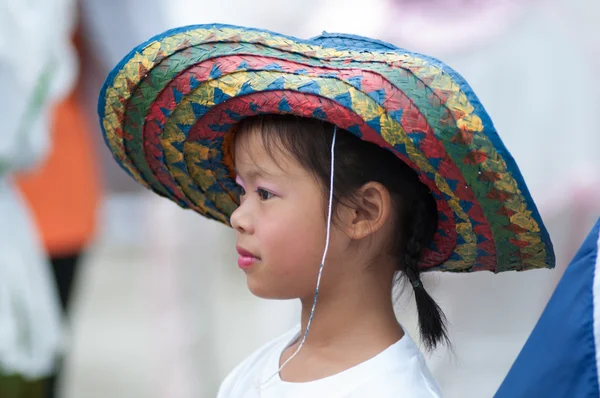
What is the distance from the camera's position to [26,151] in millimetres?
2764

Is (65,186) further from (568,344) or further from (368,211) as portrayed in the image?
(568,344)

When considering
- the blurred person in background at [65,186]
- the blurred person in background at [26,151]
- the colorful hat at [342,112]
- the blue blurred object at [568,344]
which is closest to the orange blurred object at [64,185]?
the blurred person in background at [65,186]

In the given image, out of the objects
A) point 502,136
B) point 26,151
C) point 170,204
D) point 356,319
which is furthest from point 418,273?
point 170,204

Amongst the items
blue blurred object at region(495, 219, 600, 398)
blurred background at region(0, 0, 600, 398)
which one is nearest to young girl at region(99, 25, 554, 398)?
blue blurred object at region(495, 219, 600, 398)

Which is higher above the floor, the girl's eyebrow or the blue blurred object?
the girl's eyebrow

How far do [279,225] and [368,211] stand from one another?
5.4 inches

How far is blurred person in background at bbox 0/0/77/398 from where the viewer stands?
2.70 m

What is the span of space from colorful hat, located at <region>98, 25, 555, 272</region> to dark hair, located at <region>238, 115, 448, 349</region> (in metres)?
0.04

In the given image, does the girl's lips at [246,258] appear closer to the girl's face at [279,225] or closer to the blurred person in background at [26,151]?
the girl's face at [279,225]

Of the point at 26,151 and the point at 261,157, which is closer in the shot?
the point at 261,157

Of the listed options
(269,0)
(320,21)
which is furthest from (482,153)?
(269,0)

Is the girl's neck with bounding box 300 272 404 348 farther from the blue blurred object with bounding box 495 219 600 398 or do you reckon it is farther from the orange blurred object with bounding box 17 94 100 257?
the orange blurred object with bounding box 17 94 100 257

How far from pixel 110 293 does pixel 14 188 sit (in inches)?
140

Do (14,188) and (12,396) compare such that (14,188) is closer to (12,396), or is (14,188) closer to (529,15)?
(12,396)
